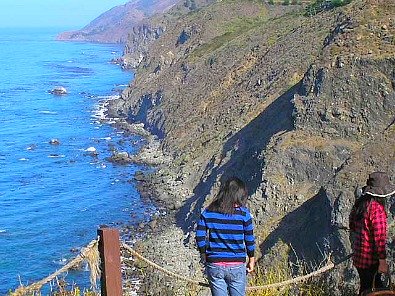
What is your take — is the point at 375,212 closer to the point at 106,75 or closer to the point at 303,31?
the point at 303,31

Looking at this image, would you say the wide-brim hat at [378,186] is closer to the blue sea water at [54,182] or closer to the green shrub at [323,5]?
the blue sea water at [54,182]

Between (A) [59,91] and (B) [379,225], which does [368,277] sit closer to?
(B) [379,225]

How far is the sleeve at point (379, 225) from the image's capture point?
7.07 meters

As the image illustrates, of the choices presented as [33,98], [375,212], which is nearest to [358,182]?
[375,212]

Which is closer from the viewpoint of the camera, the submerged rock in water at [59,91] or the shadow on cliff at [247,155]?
Answer: the shadow on cliff at [247,155]

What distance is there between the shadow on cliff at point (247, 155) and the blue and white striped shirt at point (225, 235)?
25864 mm

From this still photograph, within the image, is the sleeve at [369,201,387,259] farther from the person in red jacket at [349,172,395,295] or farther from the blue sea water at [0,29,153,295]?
the blue sea water at [0,29,153,295]

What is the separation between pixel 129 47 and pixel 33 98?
71076mm

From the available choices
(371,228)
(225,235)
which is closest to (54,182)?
(225,235)

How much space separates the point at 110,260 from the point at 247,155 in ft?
105

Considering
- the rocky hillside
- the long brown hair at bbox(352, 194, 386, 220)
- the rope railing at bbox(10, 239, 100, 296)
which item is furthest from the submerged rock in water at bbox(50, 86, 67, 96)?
the long brown hair at bbox(352, 194, 386, 220)

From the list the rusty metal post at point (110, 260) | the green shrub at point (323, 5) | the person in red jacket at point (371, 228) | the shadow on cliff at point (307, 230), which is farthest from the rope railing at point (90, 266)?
the green shrub at point (323, 5)

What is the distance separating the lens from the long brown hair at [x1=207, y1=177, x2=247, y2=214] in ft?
22.2

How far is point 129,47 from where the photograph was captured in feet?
526
